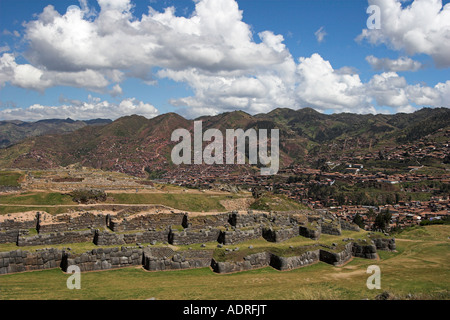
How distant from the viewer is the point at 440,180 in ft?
394

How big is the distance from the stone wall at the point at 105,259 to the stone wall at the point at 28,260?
741 mm

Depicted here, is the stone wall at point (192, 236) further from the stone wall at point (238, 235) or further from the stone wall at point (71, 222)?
the stone wall at point (71, 222)

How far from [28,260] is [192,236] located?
11.6m

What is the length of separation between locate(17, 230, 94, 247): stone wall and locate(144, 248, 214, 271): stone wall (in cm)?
Result: 595

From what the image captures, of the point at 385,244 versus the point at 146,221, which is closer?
the point at 146,221

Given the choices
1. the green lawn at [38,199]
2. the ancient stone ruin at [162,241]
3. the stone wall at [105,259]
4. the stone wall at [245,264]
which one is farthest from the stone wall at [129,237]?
the green lawn at [38,199]

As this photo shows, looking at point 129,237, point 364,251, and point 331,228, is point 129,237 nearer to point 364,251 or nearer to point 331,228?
point 364,251

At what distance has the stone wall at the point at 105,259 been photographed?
18.9 m

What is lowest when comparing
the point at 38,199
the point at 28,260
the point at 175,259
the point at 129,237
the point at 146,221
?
the point at 175,259

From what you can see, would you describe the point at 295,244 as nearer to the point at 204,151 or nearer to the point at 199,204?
the point at 199,204

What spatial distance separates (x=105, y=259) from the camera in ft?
65.1

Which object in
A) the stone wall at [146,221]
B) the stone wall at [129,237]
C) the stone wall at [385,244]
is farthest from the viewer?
the stone wall at [385,244]

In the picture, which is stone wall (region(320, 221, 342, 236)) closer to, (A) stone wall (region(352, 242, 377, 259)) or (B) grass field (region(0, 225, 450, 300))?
(A) stone wall (region(352, 242, 377, 259))

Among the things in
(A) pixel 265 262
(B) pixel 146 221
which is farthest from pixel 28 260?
(A) pixel 265 262
